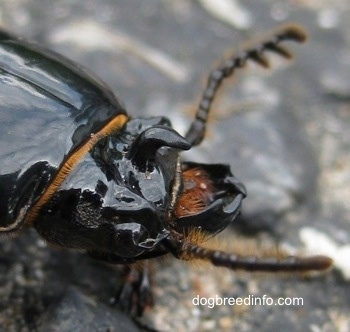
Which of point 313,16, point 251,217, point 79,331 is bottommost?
point 79,331

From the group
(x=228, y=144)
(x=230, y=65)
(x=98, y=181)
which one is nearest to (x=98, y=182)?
(x=98, y=181)

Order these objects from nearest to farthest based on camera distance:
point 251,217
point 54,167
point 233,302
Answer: point 54,167 < point 233,302 < point 251,217

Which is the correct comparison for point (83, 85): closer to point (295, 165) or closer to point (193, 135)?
point (193, 135)

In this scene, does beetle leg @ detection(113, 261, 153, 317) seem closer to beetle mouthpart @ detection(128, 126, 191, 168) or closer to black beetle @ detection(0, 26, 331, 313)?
black beetle @ detection(0, 26, 331, 313)

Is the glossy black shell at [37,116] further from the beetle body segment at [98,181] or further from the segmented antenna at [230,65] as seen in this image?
the segmented antenna at [230,65]

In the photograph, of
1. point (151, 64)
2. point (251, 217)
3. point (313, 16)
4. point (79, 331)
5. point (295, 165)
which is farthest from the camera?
point (313, 16)

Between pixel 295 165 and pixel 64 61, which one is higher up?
pixel 295 165

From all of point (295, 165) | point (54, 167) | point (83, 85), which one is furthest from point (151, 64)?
point (54, 167)

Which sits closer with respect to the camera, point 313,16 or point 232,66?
point 232,66
